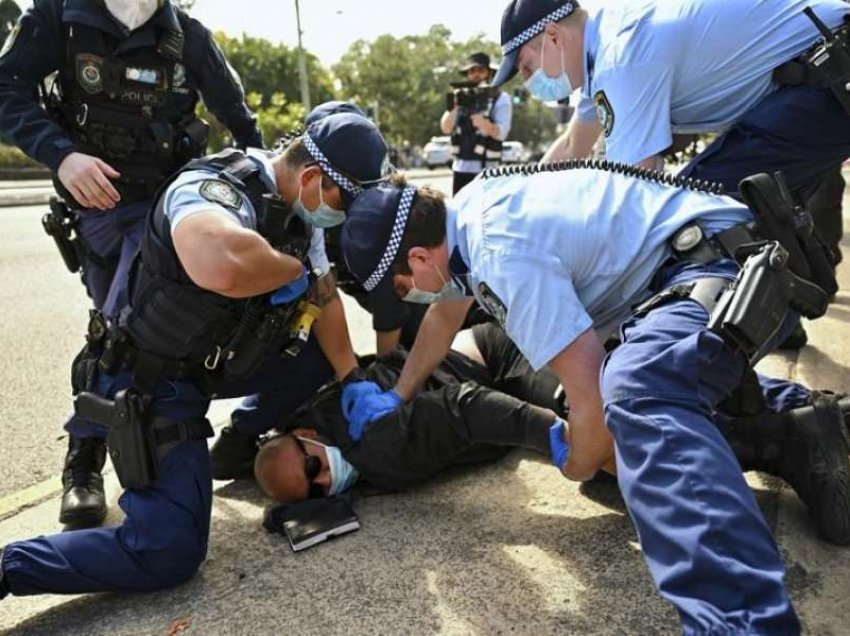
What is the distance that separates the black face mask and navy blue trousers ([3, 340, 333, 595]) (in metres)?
0.51

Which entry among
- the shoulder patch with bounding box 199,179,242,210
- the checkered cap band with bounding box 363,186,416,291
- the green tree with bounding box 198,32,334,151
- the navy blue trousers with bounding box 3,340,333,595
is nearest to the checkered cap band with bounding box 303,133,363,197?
the shoulder patch with bounding box 199,179,242,210

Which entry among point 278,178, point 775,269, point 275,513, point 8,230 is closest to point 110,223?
point 278,178

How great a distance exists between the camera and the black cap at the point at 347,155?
7.48ft

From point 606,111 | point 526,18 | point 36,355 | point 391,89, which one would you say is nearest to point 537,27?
point 526,18

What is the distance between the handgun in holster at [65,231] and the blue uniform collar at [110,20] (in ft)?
2.08

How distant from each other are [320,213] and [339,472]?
0.79 meters

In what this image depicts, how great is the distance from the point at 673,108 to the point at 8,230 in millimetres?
8600

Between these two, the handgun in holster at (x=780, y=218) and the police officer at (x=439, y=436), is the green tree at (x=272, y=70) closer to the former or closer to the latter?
the police officer at (x=439, y=436)

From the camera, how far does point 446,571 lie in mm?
1950

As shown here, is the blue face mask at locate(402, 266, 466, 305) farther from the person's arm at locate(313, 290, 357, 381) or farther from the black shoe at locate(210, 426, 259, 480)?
the black shoe at locate(210, 426, 259, 480)

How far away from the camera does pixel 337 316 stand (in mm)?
2746

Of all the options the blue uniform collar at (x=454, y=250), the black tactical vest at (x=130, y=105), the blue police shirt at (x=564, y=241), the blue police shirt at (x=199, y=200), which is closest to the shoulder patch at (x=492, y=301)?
the blue police shirt at (x=564, y=241)

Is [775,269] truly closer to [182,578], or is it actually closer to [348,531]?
[348,531]

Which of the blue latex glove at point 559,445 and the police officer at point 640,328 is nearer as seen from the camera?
the police officer at point 640,328
